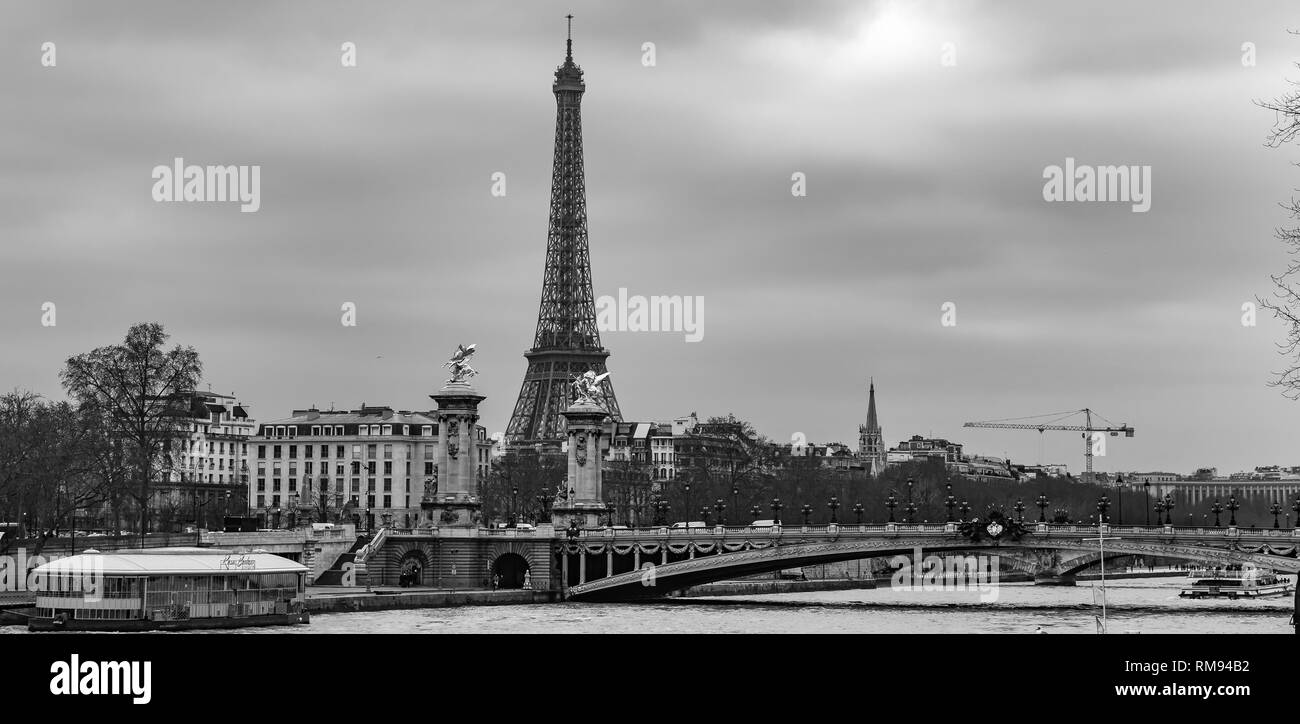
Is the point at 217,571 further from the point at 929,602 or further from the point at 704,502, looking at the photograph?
the point at 704,502

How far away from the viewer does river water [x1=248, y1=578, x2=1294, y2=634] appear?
64.6 metres

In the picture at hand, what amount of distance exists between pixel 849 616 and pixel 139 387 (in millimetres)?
36339

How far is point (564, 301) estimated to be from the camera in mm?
169125

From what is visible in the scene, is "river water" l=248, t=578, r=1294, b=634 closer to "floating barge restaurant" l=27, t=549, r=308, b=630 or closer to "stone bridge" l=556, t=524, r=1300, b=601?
"floating barge restaurant" l=27, t=549, r=308, b=630

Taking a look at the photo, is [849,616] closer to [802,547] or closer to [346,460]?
[802,547]

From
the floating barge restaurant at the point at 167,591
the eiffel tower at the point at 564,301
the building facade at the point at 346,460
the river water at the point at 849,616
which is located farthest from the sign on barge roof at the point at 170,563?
the eiffel tower at the point at 564,301

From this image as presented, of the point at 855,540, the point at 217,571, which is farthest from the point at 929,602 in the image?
the point at 217,571

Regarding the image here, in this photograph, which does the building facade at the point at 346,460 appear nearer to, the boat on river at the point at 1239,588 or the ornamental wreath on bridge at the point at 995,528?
the boat on river at the point at 1239,588

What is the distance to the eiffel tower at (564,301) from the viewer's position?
549ft

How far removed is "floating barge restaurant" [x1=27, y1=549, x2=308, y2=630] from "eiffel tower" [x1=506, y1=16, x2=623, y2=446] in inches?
4047

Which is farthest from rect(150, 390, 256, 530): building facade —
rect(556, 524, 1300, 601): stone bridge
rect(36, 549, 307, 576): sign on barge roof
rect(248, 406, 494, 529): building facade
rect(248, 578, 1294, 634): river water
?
rect(36, 549, 307, 576): sign on barge roof

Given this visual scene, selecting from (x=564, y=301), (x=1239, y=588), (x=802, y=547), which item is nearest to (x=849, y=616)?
(x=802, y=547)

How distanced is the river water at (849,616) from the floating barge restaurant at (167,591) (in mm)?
1135
